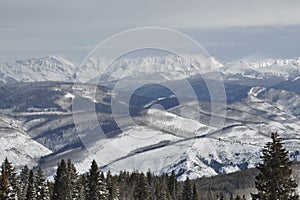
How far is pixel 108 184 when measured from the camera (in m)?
98.1

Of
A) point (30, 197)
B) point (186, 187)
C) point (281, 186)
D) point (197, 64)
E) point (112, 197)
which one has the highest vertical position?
point (197, 64)

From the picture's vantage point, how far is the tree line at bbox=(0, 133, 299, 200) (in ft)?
95.1

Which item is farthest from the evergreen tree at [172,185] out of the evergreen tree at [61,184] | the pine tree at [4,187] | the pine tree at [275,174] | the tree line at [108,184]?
the pine tree at [275,174]

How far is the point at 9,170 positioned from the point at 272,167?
6699 cm

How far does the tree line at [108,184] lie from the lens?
29.0 meters

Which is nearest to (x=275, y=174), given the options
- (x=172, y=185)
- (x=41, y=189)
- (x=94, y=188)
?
(x=41, y=189)

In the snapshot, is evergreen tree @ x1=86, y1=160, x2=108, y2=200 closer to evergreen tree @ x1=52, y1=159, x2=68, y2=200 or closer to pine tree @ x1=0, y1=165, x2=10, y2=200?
evergreen tree @ x1=52, y1=159, x2=68, y2=200

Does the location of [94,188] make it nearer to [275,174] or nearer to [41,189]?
[41,189]

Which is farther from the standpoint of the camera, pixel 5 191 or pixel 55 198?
pixel 55 198

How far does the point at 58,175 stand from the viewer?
73000mm

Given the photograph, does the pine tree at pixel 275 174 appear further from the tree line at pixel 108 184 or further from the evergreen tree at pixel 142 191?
the evergreen tree at pixel 142 191

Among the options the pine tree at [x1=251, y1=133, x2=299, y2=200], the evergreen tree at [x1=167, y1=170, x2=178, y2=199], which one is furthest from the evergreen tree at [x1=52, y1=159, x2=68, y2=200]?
the evergreen tree at [x1=167, y1=170, x2=178, y2=199]

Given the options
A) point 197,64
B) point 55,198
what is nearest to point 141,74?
point 197,64

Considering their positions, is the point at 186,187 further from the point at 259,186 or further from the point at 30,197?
the point at 259,186
